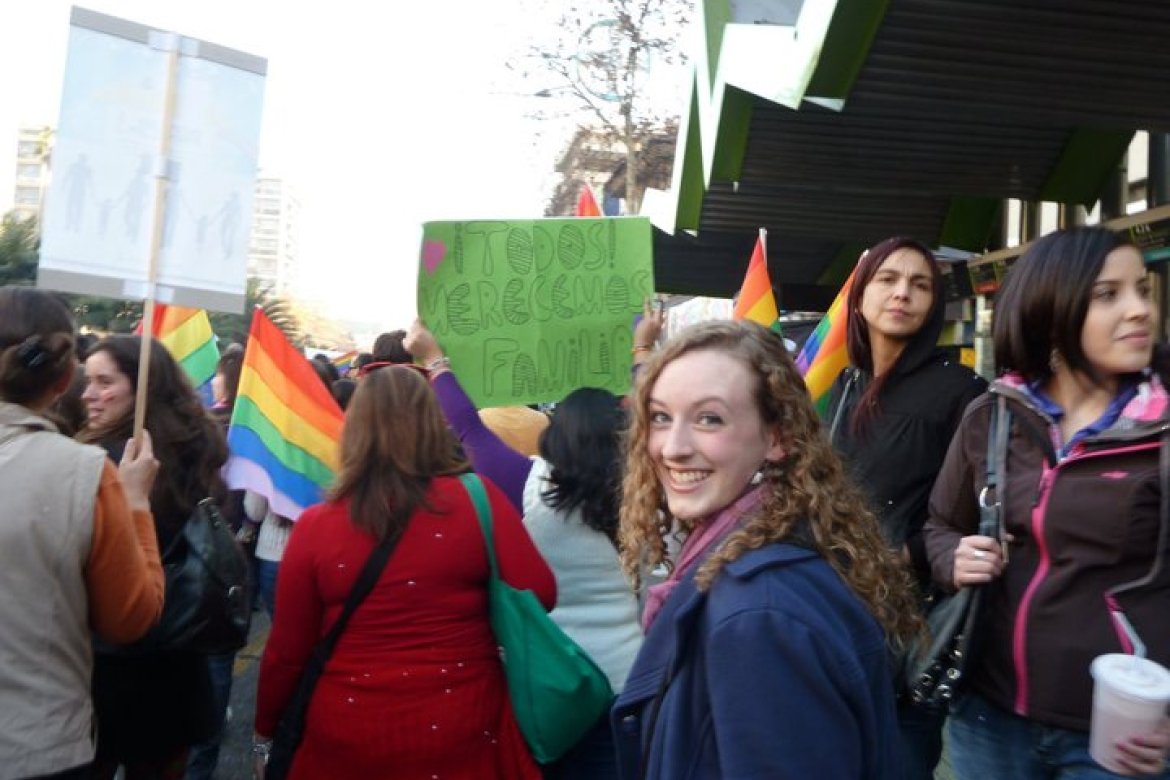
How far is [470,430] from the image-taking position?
3.70 meters

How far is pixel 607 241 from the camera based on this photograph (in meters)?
4.03

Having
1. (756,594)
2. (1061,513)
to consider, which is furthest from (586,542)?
(756,594)

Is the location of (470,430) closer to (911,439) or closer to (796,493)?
(911,439)

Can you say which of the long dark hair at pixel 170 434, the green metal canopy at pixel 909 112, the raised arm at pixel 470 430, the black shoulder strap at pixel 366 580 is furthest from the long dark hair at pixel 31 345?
the green metal canopy at pixel 909 112

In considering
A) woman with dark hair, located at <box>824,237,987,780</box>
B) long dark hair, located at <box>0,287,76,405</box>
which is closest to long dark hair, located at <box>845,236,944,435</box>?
woman with dark hair, located at <box>824,237,987,780</box>

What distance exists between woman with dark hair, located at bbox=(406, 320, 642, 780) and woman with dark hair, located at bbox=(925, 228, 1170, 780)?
43.5 inches

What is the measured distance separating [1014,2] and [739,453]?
3.29m

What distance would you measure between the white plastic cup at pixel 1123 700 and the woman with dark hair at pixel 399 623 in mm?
1554

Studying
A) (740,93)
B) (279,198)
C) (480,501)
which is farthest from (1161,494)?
(279,198)

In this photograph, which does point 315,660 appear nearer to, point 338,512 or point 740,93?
point 338,512

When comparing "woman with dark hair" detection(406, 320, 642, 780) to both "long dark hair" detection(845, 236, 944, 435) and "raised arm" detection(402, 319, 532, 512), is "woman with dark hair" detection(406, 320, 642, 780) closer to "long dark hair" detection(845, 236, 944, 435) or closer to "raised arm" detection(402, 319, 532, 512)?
Result: "raised arm" detection(402, 319, 532, 512)

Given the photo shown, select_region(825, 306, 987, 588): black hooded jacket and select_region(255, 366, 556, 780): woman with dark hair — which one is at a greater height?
select_region(825, 306, 987, 588): black hooded jacket

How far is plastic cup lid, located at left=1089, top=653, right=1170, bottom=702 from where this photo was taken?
190cm

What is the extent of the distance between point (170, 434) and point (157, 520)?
304 millimetres
